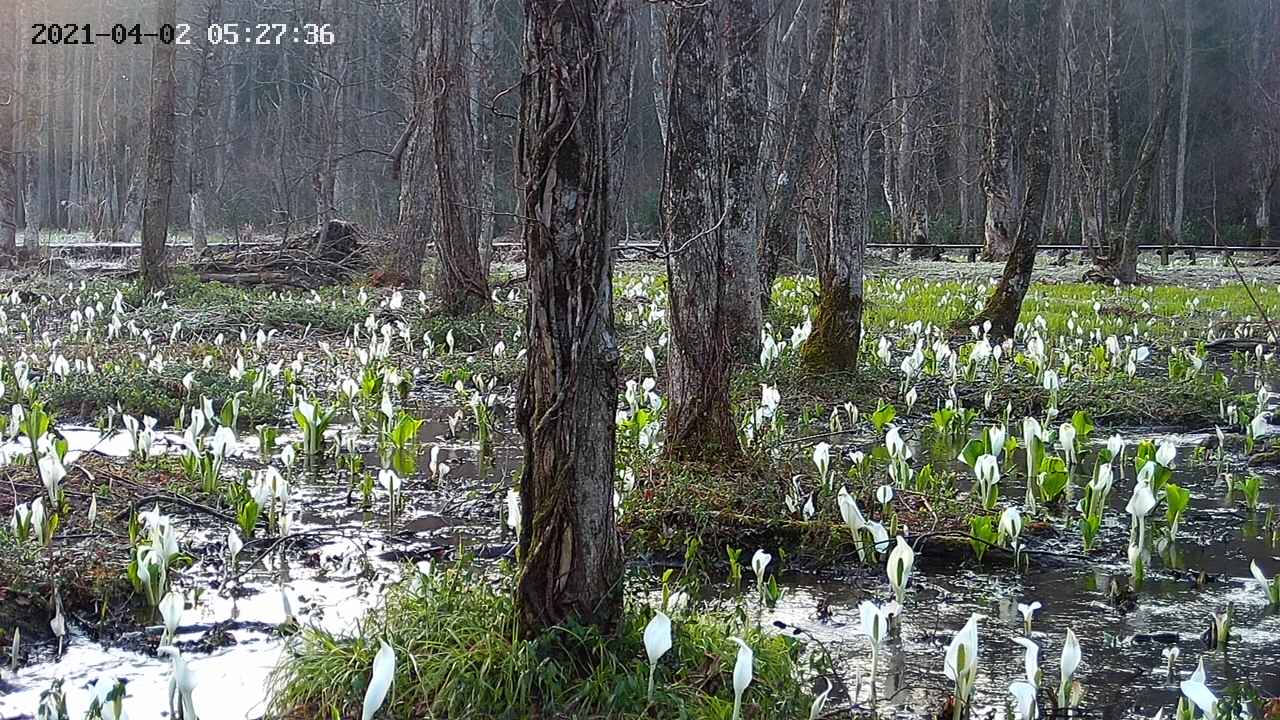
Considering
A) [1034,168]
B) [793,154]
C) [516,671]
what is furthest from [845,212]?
[516,671]

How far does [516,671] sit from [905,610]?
1.82 metres

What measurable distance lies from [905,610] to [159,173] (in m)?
13.0

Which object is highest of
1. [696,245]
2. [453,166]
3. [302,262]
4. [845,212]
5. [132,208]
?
[132,208]

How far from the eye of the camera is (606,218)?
3.60 metres

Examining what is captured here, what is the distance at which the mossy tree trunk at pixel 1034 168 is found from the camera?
37.8 feet

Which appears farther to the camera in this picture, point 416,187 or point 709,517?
point 416,187

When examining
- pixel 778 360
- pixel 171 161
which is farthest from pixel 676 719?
pixel 171 161

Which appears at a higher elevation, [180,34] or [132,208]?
[180,34]

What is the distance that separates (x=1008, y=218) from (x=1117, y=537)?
20506 mm

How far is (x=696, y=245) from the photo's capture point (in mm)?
5777

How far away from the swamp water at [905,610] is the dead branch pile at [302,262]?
11973 mm

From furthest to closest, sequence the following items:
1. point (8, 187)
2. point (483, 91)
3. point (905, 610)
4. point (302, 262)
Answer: point (8, 187) → point (302, 262) → point (483, 91) → point (905, 610)

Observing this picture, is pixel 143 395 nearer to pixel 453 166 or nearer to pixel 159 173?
pixel 453 166

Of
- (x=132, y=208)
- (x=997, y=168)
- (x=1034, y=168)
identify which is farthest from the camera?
(x=132, y=208)
